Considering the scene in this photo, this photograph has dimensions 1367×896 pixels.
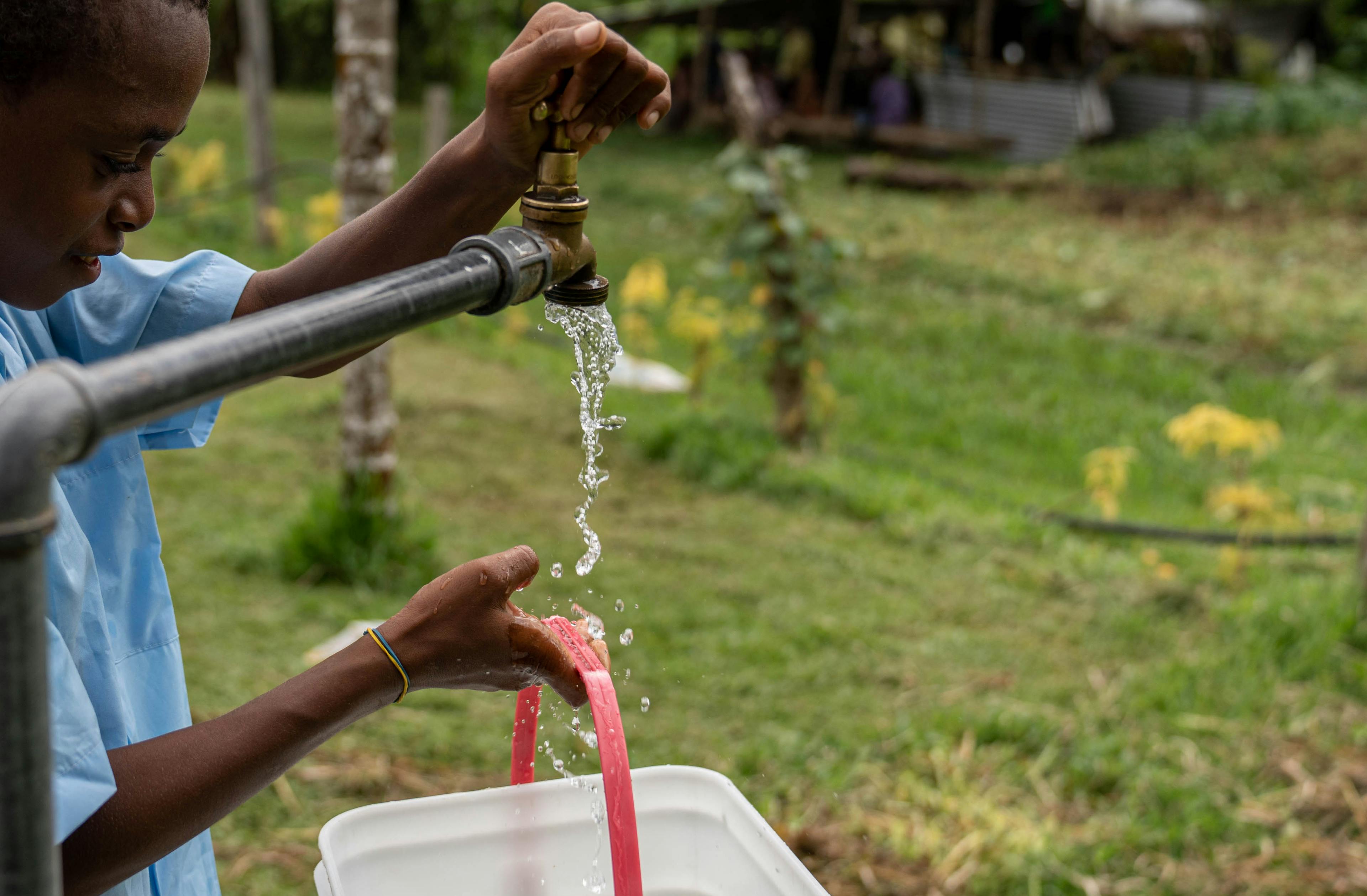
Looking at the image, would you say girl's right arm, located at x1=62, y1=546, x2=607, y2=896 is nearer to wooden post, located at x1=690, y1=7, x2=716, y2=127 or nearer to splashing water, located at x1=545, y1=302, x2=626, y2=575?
splashing water, located at x1=545, y1=302, x2=626, y2=575

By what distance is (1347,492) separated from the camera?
538 centimetres

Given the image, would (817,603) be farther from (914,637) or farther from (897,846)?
(897,846)

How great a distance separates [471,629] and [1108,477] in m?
4.49

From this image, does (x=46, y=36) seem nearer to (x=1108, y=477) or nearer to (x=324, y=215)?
(x=1108, y=477)

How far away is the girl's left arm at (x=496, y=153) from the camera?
1205 millimetres

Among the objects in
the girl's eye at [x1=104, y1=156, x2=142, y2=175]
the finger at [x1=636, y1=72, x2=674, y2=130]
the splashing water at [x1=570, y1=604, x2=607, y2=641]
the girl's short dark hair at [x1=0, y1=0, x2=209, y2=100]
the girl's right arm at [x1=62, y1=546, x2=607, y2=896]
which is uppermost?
the girl's short dark hair at [x1=0, y1=0, x2=209, y2=100]

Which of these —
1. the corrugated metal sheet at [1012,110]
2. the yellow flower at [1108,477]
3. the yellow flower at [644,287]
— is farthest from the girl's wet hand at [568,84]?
the corrugated metal sheet at [1012,110]

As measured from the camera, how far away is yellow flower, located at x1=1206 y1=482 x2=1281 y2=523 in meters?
4.32

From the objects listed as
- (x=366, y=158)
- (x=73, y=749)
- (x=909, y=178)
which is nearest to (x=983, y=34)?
(x=909, y=178)

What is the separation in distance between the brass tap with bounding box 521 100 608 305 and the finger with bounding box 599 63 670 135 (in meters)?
0.07

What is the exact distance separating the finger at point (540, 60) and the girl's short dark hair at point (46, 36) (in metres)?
0.36

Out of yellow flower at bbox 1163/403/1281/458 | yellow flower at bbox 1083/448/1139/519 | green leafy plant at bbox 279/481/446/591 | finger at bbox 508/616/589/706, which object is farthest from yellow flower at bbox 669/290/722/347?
finger at bbox 508/616/589/706

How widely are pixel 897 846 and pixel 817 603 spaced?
4.41 ft

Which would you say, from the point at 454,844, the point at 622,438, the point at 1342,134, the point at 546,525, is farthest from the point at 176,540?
the point at 1342,134
